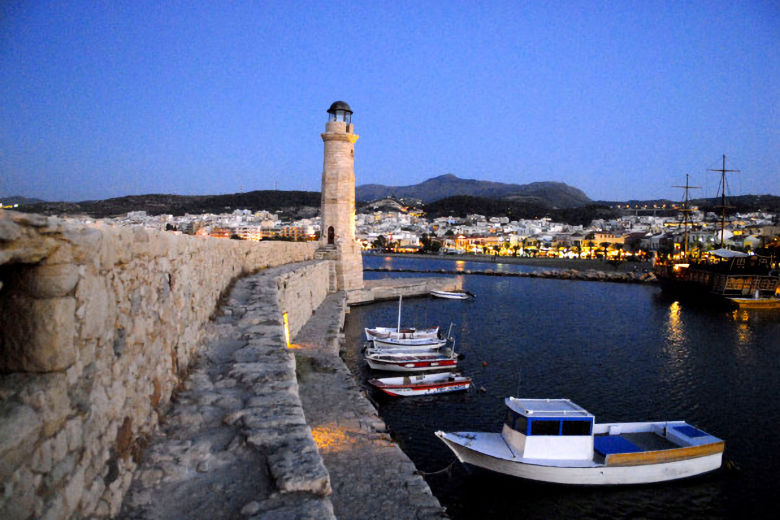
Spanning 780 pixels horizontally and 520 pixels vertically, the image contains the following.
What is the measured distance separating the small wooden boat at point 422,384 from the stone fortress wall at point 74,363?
979cm

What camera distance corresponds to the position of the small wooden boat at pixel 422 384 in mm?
12500

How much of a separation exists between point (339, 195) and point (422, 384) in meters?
14.4

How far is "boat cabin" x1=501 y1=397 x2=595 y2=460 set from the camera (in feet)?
28.4

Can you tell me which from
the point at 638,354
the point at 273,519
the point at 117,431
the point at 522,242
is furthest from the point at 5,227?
the point at 522,242

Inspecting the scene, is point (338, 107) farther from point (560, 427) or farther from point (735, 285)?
point (735, 285)

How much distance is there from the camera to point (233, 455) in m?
2.80

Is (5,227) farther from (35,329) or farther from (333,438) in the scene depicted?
(333,438)

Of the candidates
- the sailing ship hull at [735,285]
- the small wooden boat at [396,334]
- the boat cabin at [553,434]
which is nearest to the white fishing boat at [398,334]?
the small wooden boat at [396,334]

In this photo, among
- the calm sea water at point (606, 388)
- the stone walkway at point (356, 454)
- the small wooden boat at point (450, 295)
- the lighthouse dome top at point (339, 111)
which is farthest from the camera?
the small wooden boat at point (450, 295)

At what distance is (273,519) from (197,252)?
3.02 metres

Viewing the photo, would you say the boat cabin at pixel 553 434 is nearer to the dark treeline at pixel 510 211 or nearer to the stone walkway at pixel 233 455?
the stone walkway at pixel 233 455

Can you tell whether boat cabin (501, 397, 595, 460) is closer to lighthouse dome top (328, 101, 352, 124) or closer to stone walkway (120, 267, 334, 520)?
stone walkway (120, 267, 334, 520)

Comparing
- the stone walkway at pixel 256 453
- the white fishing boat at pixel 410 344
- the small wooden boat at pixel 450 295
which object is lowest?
the small wooden boat at pixel 450 295

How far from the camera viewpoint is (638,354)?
18516 mm
